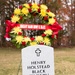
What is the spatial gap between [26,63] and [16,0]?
46.0 ft

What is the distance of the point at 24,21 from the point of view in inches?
242

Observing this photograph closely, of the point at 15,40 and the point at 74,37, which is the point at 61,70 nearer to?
the point at 15,40

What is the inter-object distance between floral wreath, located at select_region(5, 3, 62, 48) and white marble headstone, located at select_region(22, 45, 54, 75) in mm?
978

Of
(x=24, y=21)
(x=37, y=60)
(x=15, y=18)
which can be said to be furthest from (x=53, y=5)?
(x=37, y=60)

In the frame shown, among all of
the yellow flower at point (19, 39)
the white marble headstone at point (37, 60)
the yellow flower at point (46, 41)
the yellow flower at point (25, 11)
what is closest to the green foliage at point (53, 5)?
the yellow flower at point (25, 11)

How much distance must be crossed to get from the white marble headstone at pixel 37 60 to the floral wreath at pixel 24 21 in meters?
0.98

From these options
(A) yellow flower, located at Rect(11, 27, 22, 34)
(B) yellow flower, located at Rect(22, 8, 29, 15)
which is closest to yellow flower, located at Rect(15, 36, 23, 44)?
(A) yellow flower, located at Rect(11, 27, 22, 34)

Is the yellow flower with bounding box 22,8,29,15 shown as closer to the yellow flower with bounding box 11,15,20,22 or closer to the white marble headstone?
the yellow flower with bounding box 11,15,20,22

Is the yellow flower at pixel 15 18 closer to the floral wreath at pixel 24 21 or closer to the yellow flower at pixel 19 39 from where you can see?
the floral wreath at pixel 24 21

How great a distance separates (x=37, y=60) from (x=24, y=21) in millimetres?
1674

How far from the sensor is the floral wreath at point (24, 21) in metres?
5.73

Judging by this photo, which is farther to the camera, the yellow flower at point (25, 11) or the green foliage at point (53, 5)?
the green foliage at point (53, 5)

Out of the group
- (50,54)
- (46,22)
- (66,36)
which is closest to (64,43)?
(66,36)

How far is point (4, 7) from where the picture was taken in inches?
733
